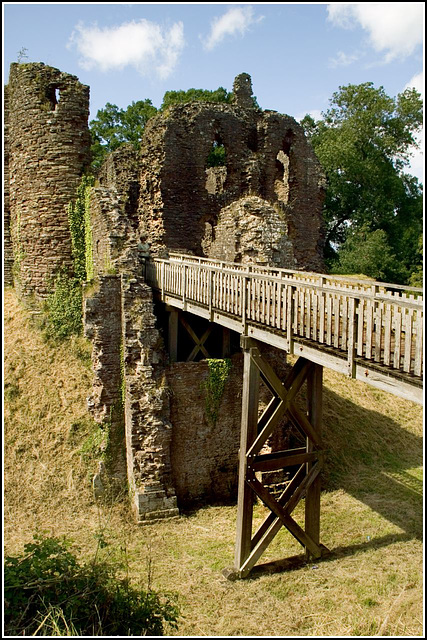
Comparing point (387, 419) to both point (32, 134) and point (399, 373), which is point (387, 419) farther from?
point (32, 134)

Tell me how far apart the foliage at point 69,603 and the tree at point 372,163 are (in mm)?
26445

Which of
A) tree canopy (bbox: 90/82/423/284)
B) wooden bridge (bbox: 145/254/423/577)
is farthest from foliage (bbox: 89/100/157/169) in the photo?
wooden bridge (bbox: 145/254/423/577)

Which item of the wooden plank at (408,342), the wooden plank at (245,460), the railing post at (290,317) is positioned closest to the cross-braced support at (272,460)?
the wooden plank at (245,460)

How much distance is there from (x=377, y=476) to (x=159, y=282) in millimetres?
6704

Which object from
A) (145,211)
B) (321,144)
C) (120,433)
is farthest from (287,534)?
(321,144)

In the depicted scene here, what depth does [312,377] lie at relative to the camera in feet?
29.9

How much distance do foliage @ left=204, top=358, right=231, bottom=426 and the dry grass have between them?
1.96 metres

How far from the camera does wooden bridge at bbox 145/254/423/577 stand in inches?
232

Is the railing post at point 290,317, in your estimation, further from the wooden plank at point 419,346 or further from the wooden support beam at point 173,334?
the wooden support beam at point 173,334

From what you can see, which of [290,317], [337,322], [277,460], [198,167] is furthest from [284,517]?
[198,167]

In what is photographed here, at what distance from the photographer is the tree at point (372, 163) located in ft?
99.1

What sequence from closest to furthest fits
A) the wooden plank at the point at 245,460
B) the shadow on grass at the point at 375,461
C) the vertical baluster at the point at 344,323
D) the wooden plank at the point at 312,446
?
1. the vertical baluster at the point at 344,323
2. the wooden plank at the point at 245,460
3. the wooden plank at the point at 312,446
4. the shadow on grass at the point at 375,461

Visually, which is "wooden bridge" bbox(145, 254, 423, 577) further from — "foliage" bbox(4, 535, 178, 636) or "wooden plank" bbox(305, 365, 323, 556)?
"foliage" bbox(4, 535, 178, 636)

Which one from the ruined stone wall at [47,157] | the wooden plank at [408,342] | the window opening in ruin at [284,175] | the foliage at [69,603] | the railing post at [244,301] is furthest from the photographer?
the window opening in ruin at [284,175]
